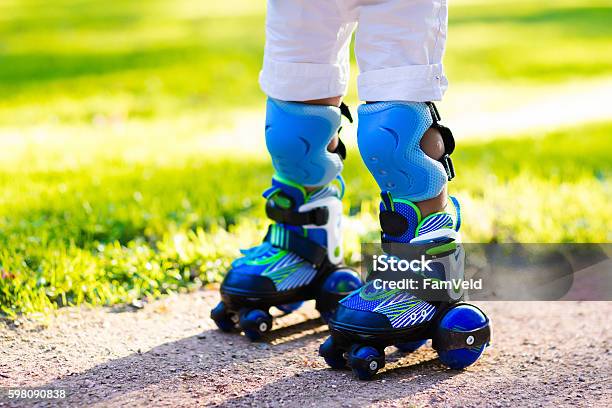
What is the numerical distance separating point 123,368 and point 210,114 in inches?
204

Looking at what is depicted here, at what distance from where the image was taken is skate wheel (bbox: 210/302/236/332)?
290cm

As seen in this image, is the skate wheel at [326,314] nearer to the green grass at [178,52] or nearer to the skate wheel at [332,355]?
the skate wheel at [332,355]

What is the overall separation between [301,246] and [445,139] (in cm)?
62

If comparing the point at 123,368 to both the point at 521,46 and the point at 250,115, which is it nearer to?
the point at 250,115

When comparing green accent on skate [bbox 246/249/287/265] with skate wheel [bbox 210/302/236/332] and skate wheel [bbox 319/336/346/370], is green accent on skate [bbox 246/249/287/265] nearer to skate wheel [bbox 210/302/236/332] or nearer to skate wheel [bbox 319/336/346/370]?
skate wheel [bbox 210/302/236/332]

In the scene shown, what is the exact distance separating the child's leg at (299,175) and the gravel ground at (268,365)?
0.44 ft

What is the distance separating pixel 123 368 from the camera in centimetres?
255

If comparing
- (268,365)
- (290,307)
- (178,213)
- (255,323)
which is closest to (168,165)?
(178,213)

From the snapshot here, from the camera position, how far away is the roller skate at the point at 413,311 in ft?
8.21

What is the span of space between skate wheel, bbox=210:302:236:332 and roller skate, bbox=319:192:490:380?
0.45 m

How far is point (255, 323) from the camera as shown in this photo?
280 cm

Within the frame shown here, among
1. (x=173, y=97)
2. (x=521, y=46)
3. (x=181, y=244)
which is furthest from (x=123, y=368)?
(x=521, y=46)

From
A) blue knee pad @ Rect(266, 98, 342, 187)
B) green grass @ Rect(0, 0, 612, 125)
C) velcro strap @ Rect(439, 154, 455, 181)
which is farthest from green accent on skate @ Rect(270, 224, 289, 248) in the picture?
green grass @ Rect(0, 0, 612, 125)

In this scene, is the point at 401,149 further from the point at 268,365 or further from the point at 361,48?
the point at 268,365
